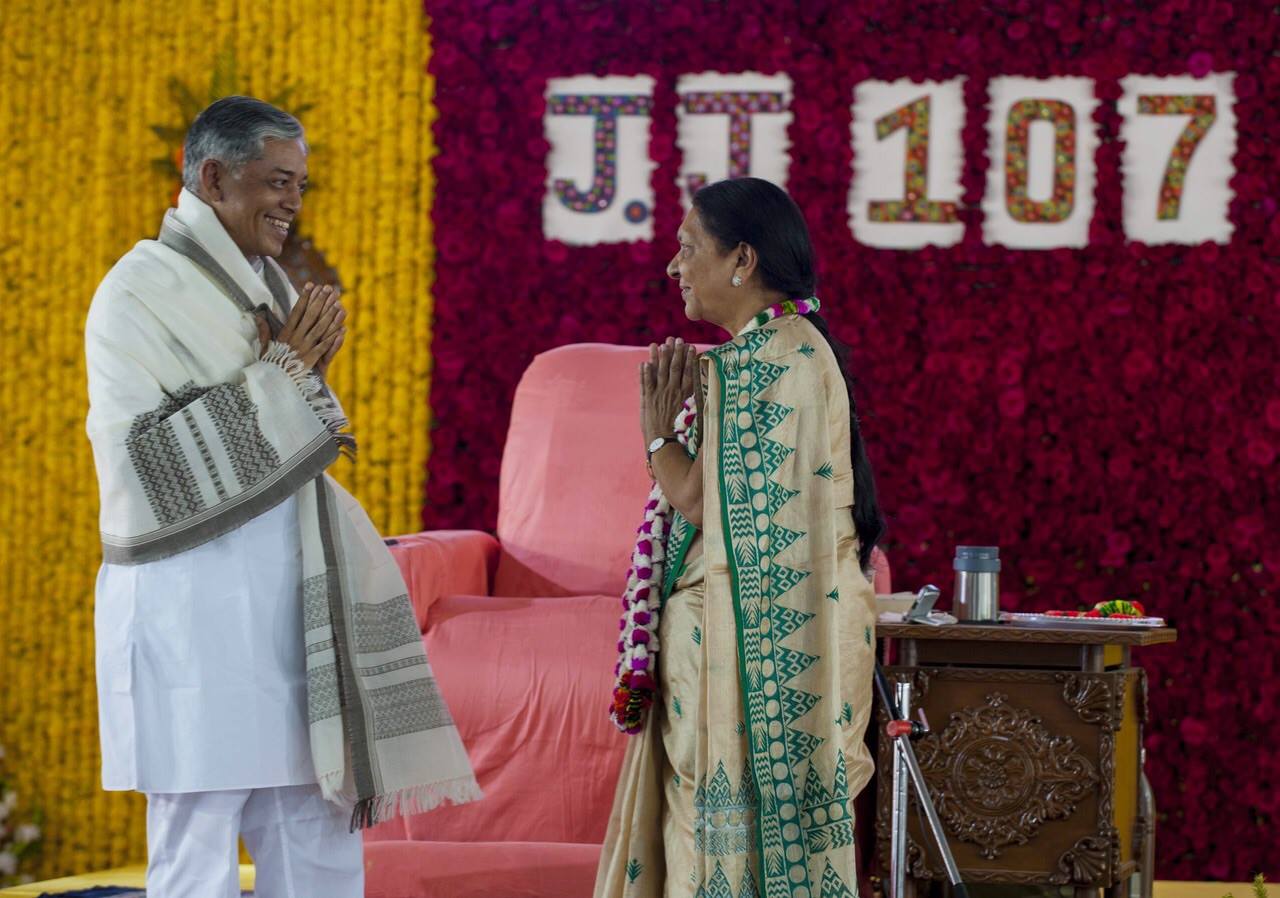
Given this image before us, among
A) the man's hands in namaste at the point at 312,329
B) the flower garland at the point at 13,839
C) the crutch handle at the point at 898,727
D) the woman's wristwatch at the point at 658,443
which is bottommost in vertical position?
the flower garland at the point at 13,839

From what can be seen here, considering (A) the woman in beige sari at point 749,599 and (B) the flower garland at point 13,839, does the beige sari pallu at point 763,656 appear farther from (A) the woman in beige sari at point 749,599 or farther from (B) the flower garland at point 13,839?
(B) the flower garland at point 13,839

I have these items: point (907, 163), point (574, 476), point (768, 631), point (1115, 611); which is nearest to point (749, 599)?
point (768, 631)

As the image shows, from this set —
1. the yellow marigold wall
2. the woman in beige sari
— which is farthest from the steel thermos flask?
the yellow marigold wall

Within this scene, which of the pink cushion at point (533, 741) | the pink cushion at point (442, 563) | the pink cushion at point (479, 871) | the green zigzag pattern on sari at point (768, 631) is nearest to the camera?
the green zigzag pattern on sari at point (768, 631)

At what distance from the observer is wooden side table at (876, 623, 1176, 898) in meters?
3.38

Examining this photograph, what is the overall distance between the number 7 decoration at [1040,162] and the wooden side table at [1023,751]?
1.73 meters

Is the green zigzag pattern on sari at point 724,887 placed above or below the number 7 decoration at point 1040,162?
below

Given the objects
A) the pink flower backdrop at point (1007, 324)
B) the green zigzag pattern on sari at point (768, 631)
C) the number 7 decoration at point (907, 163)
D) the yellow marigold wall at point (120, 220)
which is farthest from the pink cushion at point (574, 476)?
the green zigzag pattern on sari at point (768, 631)

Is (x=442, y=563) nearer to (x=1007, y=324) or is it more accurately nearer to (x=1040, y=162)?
(x=1007, y=324)

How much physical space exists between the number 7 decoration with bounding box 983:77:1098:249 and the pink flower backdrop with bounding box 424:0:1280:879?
4cm

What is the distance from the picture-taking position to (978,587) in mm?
3568

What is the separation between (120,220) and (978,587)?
3143 mm

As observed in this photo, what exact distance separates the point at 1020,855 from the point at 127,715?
2065 millimetres

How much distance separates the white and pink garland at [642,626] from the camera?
253 cm
